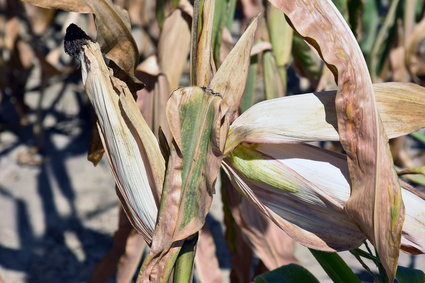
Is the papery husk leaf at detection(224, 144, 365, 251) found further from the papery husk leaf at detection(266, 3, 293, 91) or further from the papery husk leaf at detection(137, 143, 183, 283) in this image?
the papery husk leaf at detection(266, 3, 293, 91)

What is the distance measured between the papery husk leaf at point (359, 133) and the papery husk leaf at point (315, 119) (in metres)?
0.02

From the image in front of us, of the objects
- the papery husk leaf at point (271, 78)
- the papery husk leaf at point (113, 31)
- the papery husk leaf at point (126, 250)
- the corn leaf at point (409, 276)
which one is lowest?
the papery husk leaf at point (126, 250)

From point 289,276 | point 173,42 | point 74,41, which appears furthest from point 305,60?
point 74,41

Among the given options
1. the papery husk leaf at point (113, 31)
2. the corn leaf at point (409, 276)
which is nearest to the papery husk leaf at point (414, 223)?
the corn leaf at point (409, 276)

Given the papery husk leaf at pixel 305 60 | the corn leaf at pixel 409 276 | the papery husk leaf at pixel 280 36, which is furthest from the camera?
the papery husk leaf at pixel 305 60

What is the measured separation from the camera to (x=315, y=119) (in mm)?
468

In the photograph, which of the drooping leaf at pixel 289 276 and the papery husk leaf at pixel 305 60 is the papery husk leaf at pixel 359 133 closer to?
the drooping leaf at pixel 289 276

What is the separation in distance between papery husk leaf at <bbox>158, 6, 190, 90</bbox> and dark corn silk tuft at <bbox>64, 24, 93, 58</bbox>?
0.32 meters

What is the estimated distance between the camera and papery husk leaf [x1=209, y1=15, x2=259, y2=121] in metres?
0.48

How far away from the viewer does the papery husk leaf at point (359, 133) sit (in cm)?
43

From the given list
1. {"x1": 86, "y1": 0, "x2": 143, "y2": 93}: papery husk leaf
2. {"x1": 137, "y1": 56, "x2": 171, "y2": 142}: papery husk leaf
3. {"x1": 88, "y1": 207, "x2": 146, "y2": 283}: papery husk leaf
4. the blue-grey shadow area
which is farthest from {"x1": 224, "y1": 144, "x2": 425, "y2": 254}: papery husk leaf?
the blue-grey shadow area

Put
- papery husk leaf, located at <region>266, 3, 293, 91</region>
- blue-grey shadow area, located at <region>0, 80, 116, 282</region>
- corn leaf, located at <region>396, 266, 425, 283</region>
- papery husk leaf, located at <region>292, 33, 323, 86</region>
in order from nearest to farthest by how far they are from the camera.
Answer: corn leaf, located at <region>396, 266, 425, 283</region> < papery husk leaf, located at <region>266, 3, 293, 91</region> < papery husk leaf, located at <region>292, 33, 323, 86</region> < blue-grey shadow area, located at <region>0, 80, 116, 282</region>

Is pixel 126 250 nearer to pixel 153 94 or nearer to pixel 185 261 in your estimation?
pixel 153 94

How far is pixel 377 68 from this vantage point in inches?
54.9
